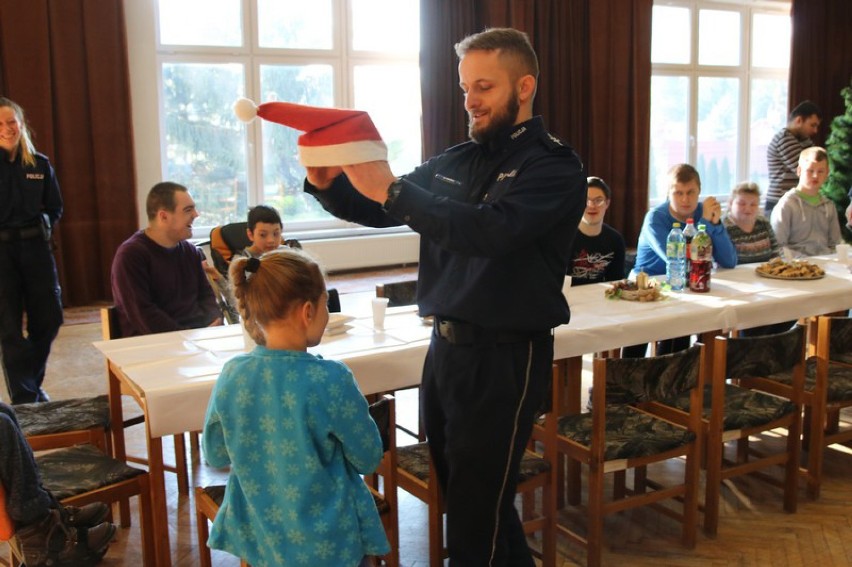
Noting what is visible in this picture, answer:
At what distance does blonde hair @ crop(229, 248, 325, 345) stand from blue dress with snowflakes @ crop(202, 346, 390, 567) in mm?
75

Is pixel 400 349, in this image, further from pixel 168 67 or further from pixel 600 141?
pixel 600 141

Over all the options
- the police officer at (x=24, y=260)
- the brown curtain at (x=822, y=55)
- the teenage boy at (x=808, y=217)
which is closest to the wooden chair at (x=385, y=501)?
the police officer at (x=24, y=260)

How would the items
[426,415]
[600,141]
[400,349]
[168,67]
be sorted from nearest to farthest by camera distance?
[426,415], [400,349], [168,67], [600,141]

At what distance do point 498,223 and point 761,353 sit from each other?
1.47m

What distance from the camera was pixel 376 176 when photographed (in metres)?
1.77

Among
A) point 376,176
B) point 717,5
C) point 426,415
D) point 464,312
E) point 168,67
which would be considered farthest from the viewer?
point 717,5

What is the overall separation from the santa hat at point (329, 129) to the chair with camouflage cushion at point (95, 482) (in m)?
1.17

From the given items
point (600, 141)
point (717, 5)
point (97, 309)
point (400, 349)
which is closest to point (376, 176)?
point (400, 349)

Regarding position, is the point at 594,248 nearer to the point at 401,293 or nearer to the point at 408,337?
the point at 401,293

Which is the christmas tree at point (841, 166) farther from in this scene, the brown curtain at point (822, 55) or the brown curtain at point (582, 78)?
the brown curtain at point (582, 78)

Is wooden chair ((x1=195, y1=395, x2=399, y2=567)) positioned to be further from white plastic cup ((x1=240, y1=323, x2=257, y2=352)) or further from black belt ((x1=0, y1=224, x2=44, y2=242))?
black belt ((x1=0, y1=224, x2=44, y2=242))

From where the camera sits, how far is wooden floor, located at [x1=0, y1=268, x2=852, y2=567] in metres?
2.68

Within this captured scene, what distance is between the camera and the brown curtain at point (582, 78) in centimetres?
796

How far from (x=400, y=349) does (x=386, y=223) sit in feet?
1.91
